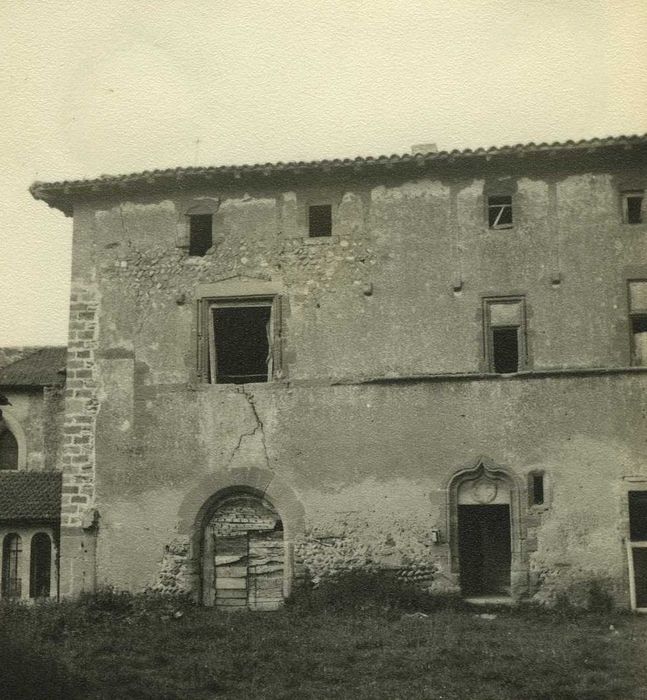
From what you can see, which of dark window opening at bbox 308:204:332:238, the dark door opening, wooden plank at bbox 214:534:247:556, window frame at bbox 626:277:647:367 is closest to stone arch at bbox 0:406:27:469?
wooden plank at bbox 214:534:247:556

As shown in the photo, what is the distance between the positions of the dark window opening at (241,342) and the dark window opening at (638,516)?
677 cm

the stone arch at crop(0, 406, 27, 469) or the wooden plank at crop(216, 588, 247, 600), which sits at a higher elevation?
the stone arch at crop(0, 406, 27, 469)

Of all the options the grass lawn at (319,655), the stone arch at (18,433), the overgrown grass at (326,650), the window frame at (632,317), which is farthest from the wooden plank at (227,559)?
the stone arch at (18,433)

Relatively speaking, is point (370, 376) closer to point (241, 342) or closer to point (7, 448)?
point (241, 342)

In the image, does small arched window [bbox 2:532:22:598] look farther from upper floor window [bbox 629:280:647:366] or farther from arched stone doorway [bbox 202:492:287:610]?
upper floor window [bbox 629:280:647:366]

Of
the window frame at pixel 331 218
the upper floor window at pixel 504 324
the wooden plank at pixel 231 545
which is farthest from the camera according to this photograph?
the window frame at pixel 331 218

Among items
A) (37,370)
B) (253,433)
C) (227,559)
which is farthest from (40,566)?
(253,433)

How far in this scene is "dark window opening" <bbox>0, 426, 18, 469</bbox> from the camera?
22.0 meters

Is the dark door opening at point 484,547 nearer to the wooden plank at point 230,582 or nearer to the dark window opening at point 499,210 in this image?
the wooden plank at point 230,582

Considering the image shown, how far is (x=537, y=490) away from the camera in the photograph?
583 inches

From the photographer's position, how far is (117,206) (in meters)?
16.4

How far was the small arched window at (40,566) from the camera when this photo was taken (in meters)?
19.0

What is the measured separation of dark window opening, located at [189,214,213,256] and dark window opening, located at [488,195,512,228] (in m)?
5.17

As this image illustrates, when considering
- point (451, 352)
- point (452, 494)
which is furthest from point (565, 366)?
point (452, 494)
